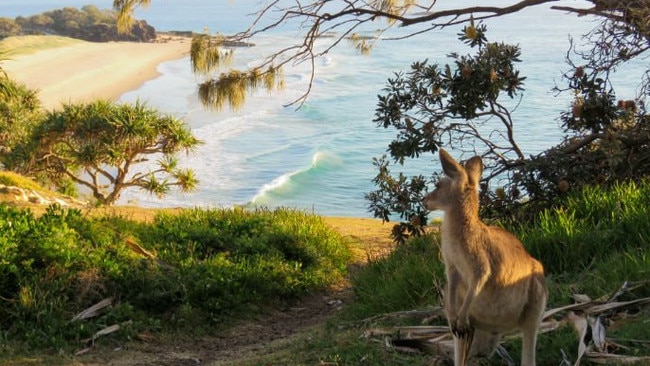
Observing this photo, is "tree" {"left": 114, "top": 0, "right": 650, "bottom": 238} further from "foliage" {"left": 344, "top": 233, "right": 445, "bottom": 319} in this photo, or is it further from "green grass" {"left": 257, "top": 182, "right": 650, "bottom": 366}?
"foliage" {"left": 344, "top": 233, "right": 445, "bottom": 319}

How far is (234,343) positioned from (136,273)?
48.8 inches

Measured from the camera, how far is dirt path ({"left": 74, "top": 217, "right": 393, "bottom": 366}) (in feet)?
21.1

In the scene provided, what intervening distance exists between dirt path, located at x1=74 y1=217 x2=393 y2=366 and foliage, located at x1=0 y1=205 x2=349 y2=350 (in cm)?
18

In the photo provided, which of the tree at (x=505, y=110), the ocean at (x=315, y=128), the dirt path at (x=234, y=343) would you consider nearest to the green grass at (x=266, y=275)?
the dirt path at (x=234, y=343)

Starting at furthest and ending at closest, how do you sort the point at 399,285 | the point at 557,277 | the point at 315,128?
the point at 315,128, the point at 399,285, the point at 557,277

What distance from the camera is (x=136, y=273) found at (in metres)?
7.69

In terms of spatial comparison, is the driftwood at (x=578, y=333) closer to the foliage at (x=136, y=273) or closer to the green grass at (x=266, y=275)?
the green grass at (x=266, y=275)

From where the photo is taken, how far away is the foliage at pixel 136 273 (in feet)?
23.0

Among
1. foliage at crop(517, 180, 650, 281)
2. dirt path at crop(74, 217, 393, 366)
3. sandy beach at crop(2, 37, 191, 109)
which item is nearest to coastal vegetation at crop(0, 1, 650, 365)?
foliage at crop(517, 180, 650, 281)

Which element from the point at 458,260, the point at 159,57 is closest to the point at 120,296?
the point at 458,260

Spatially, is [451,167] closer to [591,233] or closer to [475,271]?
[475,271]

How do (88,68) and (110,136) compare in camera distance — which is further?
(88,68)

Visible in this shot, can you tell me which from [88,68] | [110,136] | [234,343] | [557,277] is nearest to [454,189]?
[557,277]

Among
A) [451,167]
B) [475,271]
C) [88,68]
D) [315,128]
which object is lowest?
[315,128]
